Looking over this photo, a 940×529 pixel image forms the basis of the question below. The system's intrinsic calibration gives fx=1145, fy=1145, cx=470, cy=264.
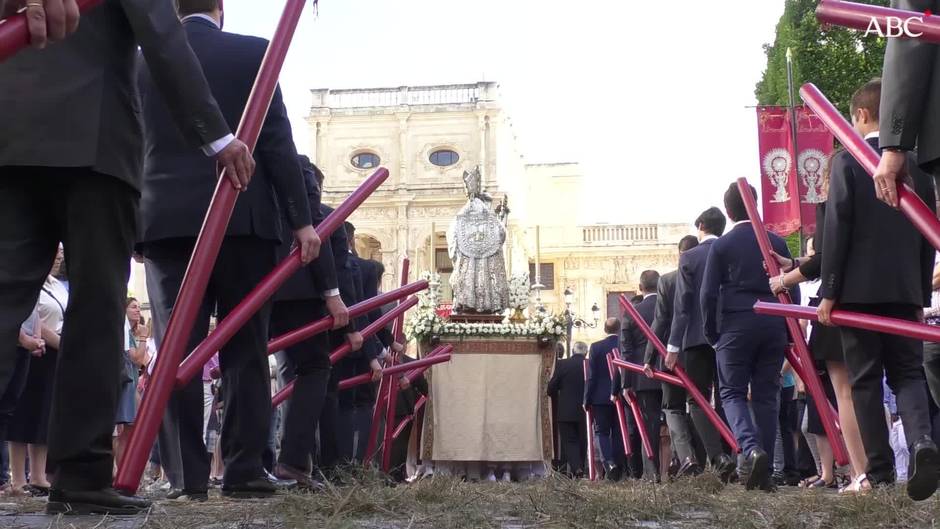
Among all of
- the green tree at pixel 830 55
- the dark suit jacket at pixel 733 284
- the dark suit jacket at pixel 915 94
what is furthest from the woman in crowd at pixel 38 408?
the green tree at pixel 830 55

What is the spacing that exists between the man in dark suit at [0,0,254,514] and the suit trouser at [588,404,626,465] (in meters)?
9.92

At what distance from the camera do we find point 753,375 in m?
7.66

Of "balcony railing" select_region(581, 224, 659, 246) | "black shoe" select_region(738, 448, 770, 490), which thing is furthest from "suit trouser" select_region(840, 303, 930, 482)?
"balcony railing" select_region(581, 224, 659, 246)

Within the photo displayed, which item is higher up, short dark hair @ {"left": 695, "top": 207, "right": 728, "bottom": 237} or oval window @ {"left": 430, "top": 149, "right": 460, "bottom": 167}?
oval window @ {"left": 430, "top": 149, "right": 460, "bottom": 167}

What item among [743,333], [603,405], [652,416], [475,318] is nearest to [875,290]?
[743,333]

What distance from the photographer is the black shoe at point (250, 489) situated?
16.5ft

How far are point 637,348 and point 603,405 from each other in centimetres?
223

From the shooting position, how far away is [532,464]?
1427 cm

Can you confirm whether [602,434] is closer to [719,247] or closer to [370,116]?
[719,247]

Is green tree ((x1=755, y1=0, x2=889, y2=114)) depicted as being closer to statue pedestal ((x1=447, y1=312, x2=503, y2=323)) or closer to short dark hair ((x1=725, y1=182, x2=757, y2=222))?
statue pedestal ((x1=447, y1=312, x2=503, y2=323))

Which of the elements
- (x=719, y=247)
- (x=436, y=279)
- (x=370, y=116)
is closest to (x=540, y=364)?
(x=436, y=279)

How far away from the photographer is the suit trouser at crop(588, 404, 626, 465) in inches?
524

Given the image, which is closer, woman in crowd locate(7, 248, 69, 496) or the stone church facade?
woman in crowd locate(7, 248, 69, 496)

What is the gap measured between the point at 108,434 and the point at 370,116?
51323mm
